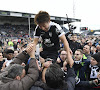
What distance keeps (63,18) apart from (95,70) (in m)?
21.7

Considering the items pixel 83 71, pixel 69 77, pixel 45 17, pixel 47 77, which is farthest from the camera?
pixel 83 71

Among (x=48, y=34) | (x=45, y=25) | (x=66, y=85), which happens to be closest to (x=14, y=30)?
(x=48, y=34)

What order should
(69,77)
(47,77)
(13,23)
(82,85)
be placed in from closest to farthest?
(47,77) → (69,77) → (82,85) → (13,23)

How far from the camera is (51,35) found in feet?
7.38

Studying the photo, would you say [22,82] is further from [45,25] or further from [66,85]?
[45,25]

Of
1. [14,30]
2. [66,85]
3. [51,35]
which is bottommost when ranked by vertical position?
[66,85]

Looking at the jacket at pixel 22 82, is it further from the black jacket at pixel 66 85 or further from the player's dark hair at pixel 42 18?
the player's dark hair at pixel 42 18

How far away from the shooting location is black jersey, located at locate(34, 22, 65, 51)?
218cm

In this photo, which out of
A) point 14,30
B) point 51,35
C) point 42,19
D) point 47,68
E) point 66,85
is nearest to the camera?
point 66,85

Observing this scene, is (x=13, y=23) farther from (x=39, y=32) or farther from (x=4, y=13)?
(x=39, y=32)

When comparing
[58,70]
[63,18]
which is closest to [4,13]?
[63,18]

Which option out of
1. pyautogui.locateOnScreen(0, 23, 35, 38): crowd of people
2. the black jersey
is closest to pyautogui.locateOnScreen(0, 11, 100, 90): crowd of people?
the black jersey

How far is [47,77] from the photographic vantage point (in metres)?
1.40

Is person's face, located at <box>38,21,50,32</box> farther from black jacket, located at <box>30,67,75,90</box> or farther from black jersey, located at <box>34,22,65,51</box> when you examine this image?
black jacket, located at <box>30,67,75,90</box>
